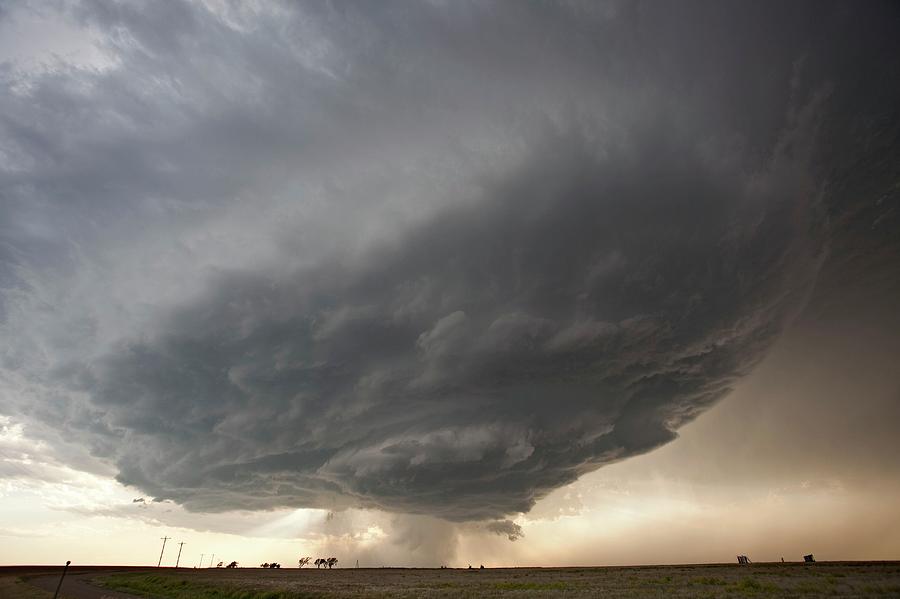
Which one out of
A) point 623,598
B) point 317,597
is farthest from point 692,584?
point 317,597

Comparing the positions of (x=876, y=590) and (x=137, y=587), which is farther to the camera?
(x=137, y=587)

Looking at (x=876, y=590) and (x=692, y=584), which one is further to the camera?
(x=692, y=584)

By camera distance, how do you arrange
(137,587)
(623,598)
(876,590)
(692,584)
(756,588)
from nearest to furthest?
1. (876,590)
2. (623,598)
3. (756,588)
4. (692,584)
5. (137,587)

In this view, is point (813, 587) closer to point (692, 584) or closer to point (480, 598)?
point (692, 584)

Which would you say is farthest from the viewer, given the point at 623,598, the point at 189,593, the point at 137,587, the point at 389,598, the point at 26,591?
the point at 137,587

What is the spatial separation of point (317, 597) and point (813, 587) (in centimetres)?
5897

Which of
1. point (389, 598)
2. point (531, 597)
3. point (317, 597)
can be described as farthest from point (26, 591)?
point (531, 597)

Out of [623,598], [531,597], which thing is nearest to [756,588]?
[623,598]

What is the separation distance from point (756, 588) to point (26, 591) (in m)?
110

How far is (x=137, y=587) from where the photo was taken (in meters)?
86.3

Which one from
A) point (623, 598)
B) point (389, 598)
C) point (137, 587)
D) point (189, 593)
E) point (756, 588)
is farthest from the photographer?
point (137, 587)

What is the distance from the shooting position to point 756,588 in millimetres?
56750

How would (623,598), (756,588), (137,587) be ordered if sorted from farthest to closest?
(137,587), (756,588), (623,598)

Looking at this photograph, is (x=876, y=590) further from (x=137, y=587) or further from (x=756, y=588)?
(x=137, y=587)
